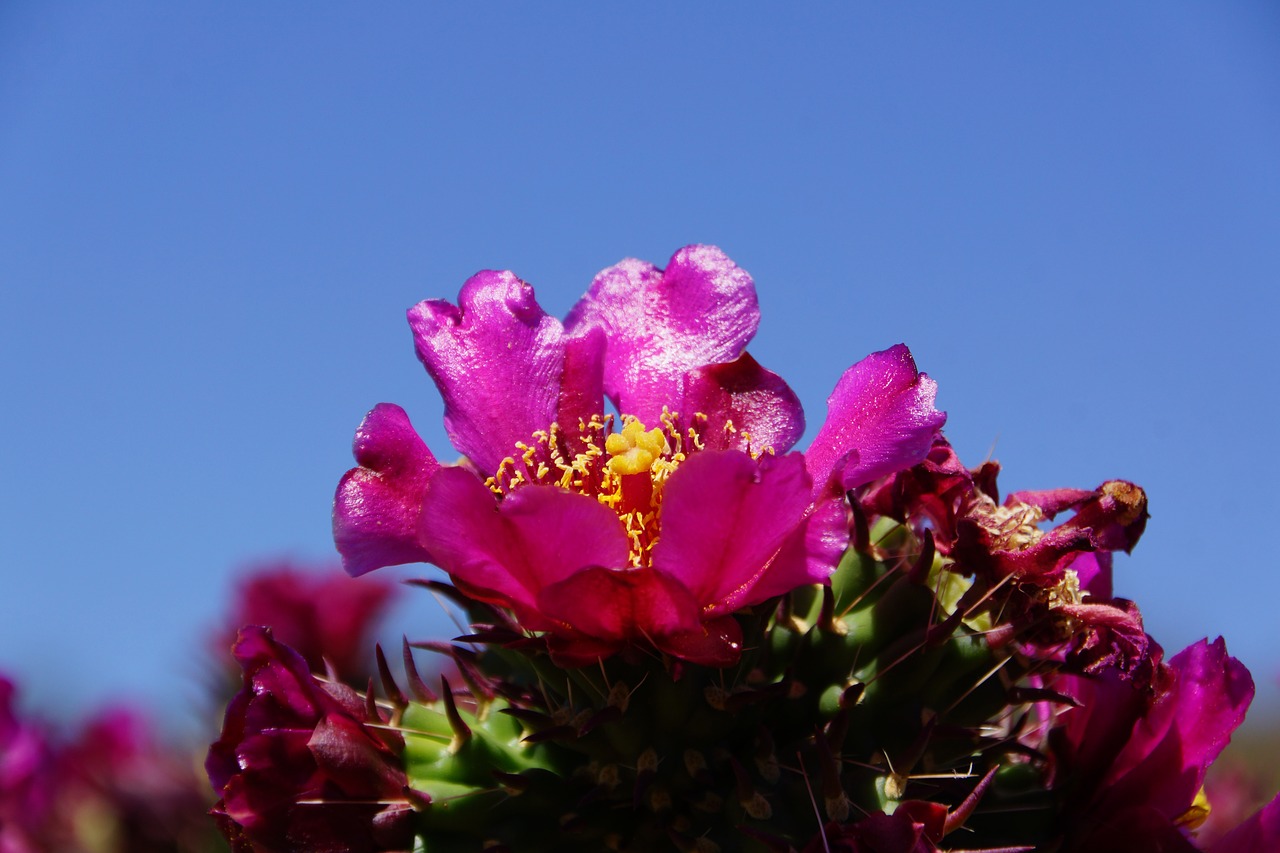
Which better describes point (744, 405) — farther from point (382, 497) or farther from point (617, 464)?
point (382, 497)

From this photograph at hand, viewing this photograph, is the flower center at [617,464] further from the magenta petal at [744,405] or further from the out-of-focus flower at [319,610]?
the out-of-focus flower at [319,610]

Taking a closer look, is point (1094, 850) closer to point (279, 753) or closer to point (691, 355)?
point (691, 355)

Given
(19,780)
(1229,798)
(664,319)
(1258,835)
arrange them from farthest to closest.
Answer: (19,780) < (1229,798) < (664,319) < (1258,835)

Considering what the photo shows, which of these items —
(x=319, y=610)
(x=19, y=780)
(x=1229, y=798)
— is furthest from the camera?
(x=319, y=610)

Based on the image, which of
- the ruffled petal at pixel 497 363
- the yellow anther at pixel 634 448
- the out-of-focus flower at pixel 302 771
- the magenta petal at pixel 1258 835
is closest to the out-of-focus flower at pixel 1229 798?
the magenta petal at pixel 1258 835

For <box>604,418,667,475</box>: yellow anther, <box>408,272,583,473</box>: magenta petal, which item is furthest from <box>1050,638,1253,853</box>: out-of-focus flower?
<box>408,272,583,473</box>: magenta petal

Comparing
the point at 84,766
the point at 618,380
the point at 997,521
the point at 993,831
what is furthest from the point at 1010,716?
the point at 84,766

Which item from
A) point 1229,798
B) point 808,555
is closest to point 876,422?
point 808,555
